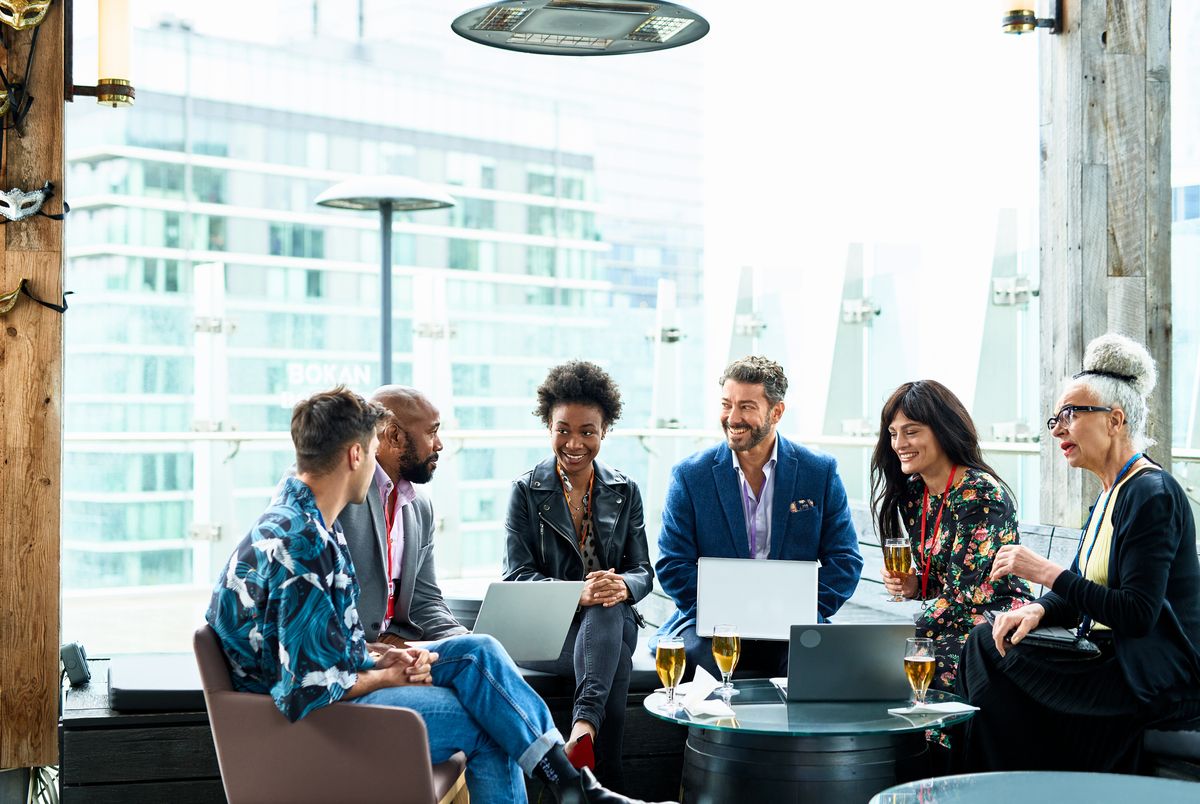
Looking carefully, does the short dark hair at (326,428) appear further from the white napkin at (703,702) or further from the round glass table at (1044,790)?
the round glass table at (1044,790)

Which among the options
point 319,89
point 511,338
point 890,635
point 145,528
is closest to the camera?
point 890,635

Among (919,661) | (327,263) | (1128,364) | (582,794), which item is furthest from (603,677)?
(327,263)

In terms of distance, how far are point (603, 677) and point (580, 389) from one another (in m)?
0.88

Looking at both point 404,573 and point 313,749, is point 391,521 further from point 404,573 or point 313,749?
point 313,749

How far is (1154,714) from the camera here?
9.45 feet

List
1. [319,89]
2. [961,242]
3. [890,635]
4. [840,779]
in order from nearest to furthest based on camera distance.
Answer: [840,779] → [890,635] → [961,242] → [319,89]

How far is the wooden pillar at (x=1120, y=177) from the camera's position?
157 inches

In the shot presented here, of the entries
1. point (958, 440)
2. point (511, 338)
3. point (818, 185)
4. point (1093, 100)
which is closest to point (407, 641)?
point (958, 440)

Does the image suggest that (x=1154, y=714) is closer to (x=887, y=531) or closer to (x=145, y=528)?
(x=887, y=531)

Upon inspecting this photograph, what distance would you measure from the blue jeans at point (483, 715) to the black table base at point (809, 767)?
385 millimetres

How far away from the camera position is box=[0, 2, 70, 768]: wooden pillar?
3396mm

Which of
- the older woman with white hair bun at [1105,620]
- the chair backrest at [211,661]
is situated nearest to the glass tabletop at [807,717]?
the older woman with white hair bun at [1105,620]

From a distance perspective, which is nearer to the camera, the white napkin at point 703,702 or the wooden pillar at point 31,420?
the white napkin at point 703,702

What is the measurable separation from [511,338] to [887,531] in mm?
4596
